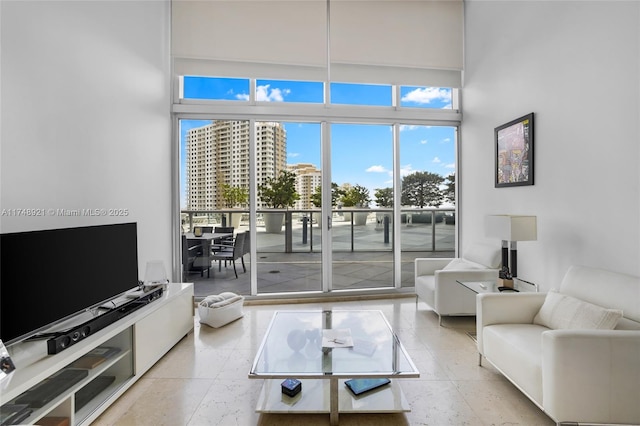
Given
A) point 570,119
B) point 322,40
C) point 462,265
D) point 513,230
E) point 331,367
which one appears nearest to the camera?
point 331,367

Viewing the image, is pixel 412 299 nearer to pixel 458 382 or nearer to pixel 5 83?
pixel 458 382

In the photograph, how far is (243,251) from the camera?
4281mm

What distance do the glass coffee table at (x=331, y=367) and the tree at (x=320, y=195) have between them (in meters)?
2.19

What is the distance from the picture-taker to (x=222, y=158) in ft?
13.7

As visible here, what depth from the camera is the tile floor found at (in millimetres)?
1863

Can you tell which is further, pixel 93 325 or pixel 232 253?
pixel 232 253

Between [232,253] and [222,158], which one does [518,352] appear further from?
[222,158]

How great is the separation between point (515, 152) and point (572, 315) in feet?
6.15

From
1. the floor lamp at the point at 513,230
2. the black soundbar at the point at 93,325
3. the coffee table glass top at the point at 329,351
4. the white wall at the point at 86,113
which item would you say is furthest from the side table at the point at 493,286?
the white wall at the point at 86,113

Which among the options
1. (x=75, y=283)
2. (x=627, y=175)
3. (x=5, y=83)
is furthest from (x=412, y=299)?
(x=5, y=83)

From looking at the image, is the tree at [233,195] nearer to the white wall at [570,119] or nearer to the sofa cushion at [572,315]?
the white wall at [570,119]

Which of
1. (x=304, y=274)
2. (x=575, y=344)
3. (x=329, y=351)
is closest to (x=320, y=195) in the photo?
(x=304, y=274)

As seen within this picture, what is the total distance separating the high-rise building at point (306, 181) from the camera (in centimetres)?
429

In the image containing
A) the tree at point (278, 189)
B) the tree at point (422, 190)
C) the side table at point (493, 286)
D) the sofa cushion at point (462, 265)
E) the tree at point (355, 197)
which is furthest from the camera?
the tree at point (422, 190)
